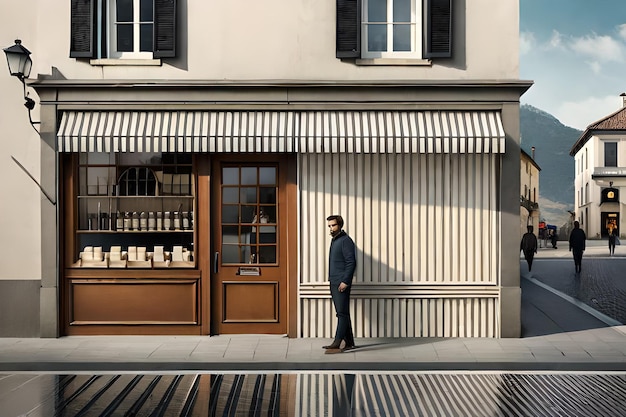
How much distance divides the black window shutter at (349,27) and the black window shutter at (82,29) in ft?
12.9

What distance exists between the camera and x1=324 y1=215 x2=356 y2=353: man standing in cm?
985

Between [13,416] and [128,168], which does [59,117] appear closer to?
[128,168]

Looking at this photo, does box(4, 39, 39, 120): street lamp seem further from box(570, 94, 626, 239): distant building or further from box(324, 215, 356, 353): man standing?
box(570, 94, 626, 239): distant building

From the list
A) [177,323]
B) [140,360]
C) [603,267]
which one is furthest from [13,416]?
[603,267]

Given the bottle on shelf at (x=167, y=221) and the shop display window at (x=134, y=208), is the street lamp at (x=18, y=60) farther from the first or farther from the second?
the bottle on shelf at (x=167, y=221)

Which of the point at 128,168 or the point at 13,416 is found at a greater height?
the point at 128,168

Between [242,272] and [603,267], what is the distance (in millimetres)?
20874

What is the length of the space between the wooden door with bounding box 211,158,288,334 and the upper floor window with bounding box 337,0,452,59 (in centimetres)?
235

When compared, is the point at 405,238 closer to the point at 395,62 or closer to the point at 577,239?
the point at 395,62

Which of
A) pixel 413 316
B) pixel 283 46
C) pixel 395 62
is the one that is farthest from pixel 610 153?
pixel 283 46

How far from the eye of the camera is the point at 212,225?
11.2m

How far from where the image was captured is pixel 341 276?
9.96 metres

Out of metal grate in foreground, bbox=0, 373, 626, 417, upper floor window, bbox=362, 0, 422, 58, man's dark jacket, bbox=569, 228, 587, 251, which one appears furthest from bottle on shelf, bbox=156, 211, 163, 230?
man's dark jacket, bbox=569, 228, 587, 251

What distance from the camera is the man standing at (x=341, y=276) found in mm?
9852
